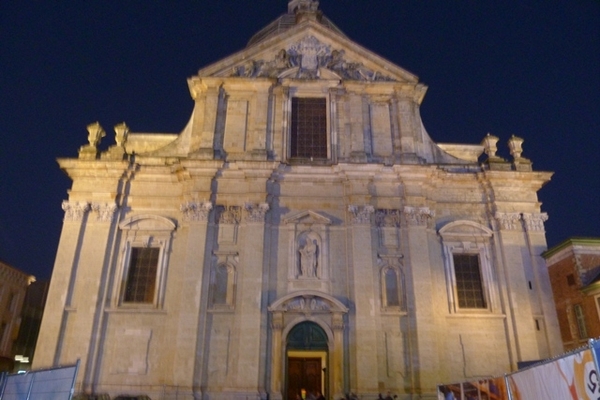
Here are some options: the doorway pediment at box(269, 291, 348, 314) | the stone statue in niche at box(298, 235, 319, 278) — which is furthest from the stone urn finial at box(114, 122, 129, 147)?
the doorway pediment at box(269, 291, 348, 314)

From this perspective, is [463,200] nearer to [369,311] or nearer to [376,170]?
[376,170]

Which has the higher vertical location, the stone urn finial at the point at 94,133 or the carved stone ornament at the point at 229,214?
the stone urn finial at the point at 94,133

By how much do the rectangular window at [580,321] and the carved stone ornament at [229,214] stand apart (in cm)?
1391

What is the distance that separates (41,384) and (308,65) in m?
19.0

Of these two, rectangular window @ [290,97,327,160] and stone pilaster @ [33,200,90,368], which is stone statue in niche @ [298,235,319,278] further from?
stone pilaster @ [33,200,90,368]

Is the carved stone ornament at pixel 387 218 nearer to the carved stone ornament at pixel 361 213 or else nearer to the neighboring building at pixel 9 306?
the carved stone ornament at pixel 361 213

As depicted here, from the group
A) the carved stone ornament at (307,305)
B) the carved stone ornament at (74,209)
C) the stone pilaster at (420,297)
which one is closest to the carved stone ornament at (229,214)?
the carved stone ornament at (307,305)

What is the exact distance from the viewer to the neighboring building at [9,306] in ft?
94.5

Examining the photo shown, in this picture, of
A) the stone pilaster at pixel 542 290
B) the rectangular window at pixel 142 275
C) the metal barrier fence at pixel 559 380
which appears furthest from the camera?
the rectangular window at pixel 142 275

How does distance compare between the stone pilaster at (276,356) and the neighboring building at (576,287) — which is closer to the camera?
the stone pilaster at (276,356)

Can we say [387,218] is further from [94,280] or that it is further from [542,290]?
[94,280]

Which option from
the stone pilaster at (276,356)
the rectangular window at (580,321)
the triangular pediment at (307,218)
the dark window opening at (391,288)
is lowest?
the stone pilaster at (276,356)

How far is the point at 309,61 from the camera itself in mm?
24562

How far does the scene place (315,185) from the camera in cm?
2194
